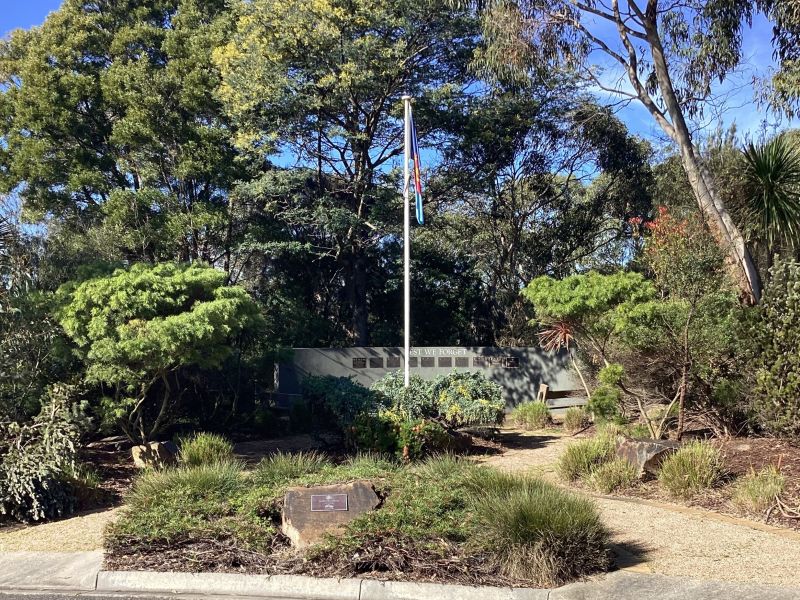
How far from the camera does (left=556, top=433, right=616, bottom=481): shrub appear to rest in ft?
33.9

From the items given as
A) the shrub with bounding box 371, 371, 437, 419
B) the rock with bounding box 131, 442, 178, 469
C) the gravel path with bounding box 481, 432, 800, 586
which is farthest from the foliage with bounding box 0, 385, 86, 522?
the gravel path with bounding box 481, 432, 800, 586

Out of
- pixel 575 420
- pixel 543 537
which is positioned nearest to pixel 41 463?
pixel 543 537

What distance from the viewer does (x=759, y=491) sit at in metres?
8.52

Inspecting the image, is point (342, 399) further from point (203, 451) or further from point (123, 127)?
point (123, 127)

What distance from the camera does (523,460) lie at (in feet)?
40.2

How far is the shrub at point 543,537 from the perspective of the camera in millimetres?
6336

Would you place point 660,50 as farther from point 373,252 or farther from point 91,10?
point 91,10

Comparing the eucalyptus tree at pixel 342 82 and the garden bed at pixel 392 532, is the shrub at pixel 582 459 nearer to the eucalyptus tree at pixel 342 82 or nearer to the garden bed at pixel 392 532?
the garden bed at pixel 392 532

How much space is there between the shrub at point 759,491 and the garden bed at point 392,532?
2.58m

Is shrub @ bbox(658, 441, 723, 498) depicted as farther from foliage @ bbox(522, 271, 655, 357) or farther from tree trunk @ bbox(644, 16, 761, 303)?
tree trunk @ bbox(644, 16, 761, 303)

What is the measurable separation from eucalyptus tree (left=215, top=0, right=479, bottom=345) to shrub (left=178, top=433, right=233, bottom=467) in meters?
10.5

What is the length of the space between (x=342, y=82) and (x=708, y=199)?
9.82 metres

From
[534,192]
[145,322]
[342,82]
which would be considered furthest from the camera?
[534,192]

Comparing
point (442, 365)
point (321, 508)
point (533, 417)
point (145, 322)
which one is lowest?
point (321, 508)
